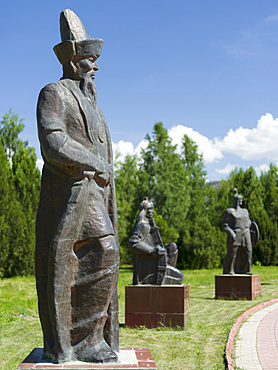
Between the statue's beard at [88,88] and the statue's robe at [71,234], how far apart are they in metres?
0.11

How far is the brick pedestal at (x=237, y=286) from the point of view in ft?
44.2

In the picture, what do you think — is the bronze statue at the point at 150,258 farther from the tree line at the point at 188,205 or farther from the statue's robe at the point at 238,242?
the tree line at the point at 188,205

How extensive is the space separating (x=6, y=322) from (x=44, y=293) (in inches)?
261

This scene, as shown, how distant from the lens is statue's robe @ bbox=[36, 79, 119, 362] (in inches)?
146

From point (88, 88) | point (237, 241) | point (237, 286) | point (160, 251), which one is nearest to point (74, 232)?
point (88, 88)

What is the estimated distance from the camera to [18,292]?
1470 centimetres

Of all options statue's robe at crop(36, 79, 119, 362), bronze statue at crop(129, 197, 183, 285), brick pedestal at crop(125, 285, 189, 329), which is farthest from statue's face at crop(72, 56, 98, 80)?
brick pedestal at crop(125, 285, 189, 329)

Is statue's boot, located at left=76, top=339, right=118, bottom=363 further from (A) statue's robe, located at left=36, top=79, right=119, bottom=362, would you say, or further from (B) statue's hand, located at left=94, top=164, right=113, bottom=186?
(B) statue's hand, located at left=94, top=164, right=113, bottom=186

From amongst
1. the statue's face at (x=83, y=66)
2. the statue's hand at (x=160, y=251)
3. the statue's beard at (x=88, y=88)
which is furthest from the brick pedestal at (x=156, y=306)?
the statue's face at (x=83, y=66)

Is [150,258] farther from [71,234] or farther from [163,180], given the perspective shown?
[163,180]

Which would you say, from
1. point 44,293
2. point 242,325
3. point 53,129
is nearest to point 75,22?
point 53,129

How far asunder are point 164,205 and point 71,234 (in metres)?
28.6

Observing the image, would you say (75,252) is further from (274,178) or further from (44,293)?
(274,178)

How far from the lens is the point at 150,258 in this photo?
937 cm
